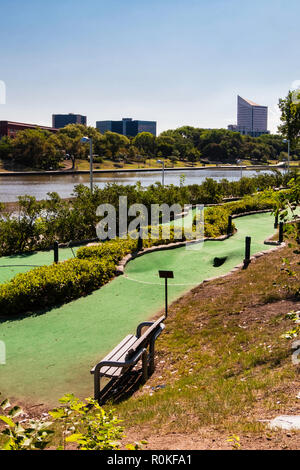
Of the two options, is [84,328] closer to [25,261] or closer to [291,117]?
[25,261]

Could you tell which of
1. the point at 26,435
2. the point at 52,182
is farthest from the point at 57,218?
the point at 52,182

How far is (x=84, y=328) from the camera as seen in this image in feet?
26.5

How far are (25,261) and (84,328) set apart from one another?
5.68 m

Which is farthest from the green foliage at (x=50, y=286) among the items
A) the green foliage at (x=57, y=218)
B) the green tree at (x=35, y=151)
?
the green tree at (x=35, y=151)

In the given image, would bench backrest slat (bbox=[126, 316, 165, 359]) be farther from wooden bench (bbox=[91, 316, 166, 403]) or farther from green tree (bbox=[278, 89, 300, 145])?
green tree (bbox=[278, 89, 300, 145])

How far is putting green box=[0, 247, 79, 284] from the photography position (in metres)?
11.9

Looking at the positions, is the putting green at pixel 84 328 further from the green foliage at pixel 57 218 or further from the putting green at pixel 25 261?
the green foliage at pixel 57 218

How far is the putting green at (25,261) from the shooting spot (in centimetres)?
1188

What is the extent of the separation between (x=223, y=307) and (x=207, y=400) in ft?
12.5

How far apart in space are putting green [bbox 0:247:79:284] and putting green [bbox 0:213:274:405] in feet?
8.71

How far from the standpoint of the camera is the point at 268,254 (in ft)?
40.3

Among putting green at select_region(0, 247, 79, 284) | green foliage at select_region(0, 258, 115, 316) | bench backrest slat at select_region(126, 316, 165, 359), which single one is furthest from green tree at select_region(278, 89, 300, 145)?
putting green at select_region(0, 247, 79, 284)
